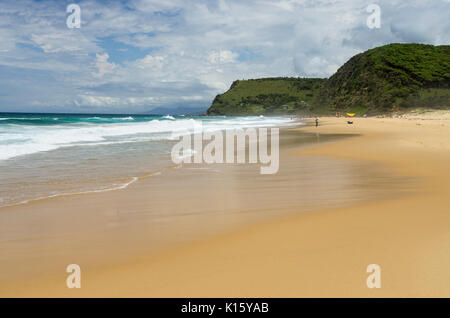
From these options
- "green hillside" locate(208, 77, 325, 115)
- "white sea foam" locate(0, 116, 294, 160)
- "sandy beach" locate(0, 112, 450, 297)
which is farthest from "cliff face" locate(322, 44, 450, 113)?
"sandy beach" locate(0, 112, 450, 297)

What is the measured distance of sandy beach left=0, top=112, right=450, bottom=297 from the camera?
8.28ft

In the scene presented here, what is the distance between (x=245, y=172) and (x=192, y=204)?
122 inches

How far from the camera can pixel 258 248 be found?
324 centimetres

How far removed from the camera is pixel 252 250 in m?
3.19

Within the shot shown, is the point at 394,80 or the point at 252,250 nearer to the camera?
the point at 252,250

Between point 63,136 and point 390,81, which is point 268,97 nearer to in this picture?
point 390,81

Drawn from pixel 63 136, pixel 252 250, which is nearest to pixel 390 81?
pixel 63 136

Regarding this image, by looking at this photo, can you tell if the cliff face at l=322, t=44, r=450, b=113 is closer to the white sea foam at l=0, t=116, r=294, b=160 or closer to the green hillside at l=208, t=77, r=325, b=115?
the green hillside at l=208, t=77, r=325, b=115

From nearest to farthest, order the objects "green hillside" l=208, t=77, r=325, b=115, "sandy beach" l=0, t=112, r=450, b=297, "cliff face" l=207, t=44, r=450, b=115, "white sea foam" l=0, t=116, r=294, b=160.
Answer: "sandy beach" l=0, t=112, r=450, b=297
"white sea foam" l=0, t=116, r=294, b=160
"cliff face" l=207, t=44, r=450, b=115
"green hillside" l=208, t=77, r=325, b=115

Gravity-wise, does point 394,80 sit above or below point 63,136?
above

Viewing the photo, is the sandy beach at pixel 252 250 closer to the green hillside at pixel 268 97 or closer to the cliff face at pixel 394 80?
the cliff face at pixel 394 80

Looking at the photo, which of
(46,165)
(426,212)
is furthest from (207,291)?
(46,165)
